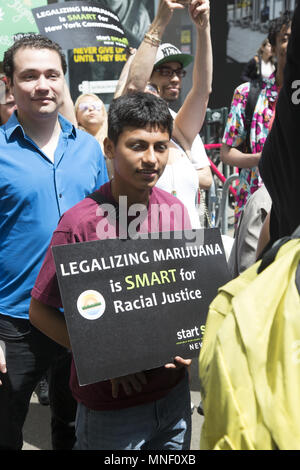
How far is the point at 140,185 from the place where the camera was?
77.8 inches

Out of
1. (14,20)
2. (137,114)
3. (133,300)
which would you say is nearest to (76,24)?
(14,20)

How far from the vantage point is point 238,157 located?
147 inches

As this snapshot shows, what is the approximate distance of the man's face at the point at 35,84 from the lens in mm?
2531

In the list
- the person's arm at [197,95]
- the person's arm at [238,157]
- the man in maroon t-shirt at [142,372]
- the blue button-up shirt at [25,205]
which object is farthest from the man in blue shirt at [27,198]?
the person's arm at [238,157]

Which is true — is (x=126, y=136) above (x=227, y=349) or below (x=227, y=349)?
above

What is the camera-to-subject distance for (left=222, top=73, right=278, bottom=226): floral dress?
362 cm

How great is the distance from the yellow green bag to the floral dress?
263 cm

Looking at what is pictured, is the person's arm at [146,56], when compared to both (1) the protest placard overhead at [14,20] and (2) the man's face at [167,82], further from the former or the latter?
(1) the protest placard overhead at [14,20]

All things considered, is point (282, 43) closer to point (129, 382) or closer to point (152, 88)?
point (152, 88)

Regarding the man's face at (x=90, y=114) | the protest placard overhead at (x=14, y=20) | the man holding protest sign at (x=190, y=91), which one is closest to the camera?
the man holding protest sign at (x=190, y=91)

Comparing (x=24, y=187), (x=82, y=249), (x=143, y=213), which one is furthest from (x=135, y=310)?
(x=24, y=187)
